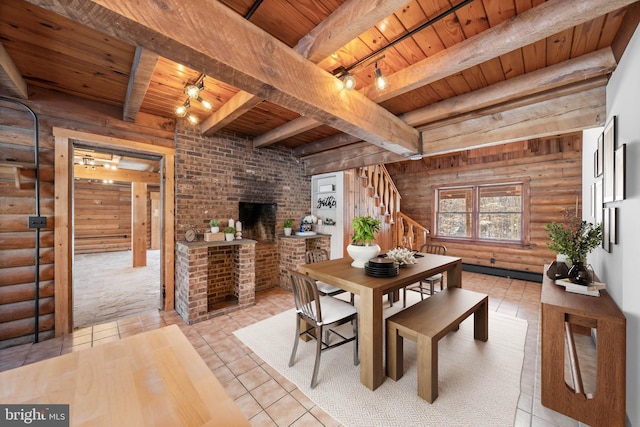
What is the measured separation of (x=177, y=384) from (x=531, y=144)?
696cm

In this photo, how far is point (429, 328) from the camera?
79.0 inches

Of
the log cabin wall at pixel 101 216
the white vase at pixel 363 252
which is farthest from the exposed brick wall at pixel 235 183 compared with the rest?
the log cabin wall at pixel 101 216

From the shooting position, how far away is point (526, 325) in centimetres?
312

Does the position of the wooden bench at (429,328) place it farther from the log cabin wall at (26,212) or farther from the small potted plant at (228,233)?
the log cabin wall at (26,212)

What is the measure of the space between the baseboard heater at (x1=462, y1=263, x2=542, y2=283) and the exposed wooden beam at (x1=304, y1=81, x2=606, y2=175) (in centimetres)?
391

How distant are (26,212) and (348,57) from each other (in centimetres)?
379

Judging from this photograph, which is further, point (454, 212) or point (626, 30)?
point (454, 212)

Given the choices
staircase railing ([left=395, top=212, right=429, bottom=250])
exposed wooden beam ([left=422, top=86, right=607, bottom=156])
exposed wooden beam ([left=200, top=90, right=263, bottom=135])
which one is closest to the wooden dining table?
exposed wooden beam ([left=422, top=86, right=607, bottom=156])

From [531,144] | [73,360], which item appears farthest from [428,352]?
[531,144]

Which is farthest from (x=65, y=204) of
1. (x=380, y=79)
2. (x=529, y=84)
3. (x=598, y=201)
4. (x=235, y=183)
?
(x=598, y=201)

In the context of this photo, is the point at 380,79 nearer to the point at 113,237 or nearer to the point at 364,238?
the point at 364,238

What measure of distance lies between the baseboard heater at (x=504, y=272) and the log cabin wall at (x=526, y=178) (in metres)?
0.06

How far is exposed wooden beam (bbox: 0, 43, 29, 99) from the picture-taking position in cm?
201

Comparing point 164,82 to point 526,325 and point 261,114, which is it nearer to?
point 261,114
